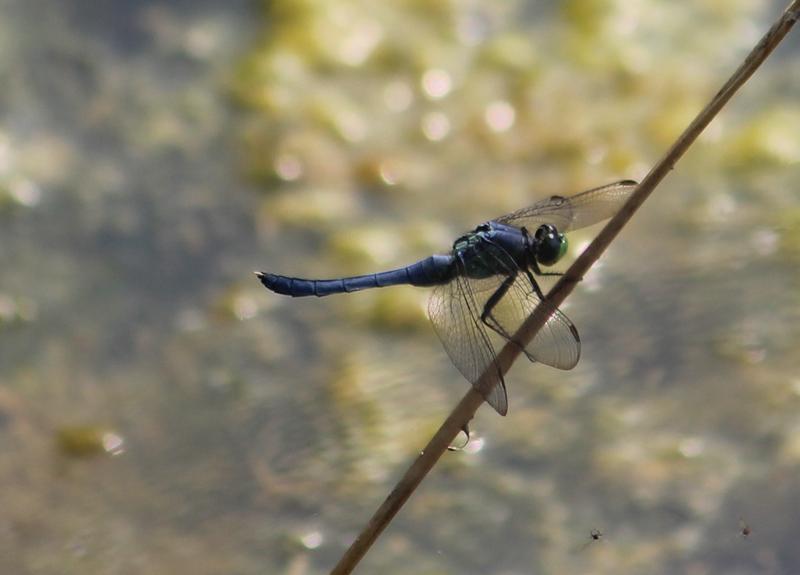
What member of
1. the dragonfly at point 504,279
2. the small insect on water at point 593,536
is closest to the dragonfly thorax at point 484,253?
the dragonfly at point 504,279

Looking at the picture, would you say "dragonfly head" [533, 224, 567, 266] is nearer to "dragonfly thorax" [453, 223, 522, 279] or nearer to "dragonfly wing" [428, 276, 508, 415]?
"dragonfly thorax" [453, 223, 522, 279]

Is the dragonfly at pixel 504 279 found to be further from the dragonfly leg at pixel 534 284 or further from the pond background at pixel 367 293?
the pond background at pixel 367 293

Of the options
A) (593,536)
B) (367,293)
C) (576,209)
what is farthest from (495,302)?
(367,293)

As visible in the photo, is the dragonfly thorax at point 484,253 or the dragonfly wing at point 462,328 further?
the dragonfly thorax at point 484,253

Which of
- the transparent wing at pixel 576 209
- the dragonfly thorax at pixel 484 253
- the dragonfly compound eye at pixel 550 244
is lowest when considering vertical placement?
the dragonfly thorax at pixel 484 253

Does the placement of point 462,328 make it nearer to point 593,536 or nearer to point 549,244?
point 549,244

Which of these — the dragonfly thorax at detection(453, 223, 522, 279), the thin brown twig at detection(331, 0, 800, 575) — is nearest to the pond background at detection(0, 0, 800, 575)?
the dragonfly thorax at detection(453, 223, 522, 279)

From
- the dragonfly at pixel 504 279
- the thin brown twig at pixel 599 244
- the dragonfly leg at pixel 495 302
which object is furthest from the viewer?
the dragonfly leg at pixel 495 302

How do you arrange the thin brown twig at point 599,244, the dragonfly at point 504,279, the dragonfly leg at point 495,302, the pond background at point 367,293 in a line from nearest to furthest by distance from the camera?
the thin brown twig at point 599,244 < the dragonfly at point 504,279 < the dragonfly leg at point 495,302 < the pond background at point 367,293

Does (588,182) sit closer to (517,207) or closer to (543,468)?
(517,207)
